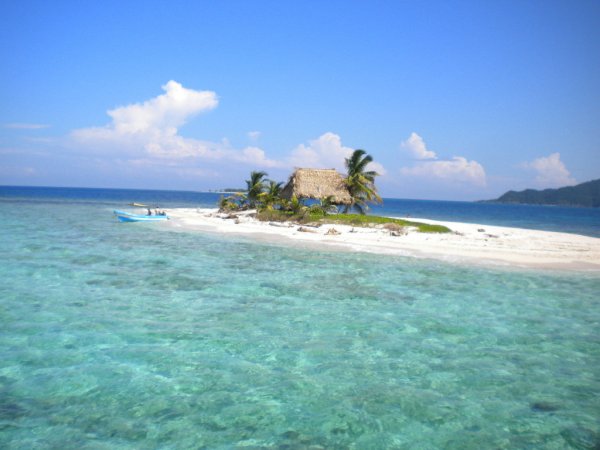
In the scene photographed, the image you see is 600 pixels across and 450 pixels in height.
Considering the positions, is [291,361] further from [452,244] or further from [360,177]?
[360,177]

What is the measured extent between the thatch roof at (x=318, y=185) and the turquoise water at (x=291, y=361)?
23121mm

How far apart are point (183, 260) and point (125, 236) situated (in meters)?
9.94

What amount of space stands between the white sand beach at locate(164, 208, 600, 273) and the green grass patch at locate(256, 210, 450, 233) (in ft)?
2.91

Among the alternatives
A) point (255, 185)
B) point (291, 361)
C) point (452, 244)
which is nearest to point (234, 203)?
point (255, 185)

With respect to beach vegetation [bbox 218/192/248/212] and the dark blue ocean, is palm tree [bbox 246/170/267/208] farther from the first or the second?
the dark blue ocean

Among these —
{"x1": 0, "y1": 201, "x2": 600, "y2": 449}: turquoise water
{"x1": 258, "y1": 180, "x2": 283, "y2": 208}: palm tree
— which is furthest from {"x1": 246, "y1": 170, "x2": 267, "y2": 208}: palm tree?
{"x1": 0, "y1": 201, "x2": 600, "y2": 449}: turquoise water

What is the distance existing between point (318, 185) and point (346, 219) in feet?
23.7

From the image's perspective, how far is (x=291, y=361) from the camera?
24.9ft

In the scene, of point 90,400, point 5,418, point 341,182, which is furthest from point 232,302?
point 341,182

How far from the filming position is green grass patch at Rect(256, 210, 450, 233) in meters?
30.0

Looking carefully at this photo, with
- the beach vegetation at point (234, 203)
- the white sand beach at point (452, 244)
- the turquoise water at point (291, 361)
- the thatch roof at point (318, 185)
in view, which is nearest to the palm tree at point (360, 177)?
the thatch roof at point (318, 185)

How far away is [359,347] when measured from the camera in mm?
8406

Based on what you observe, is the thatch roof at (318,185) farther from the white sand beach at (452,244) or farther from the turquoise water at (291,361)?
the turquoise water at (291,361)

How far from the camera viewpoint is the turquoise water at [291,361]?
5391 mm
